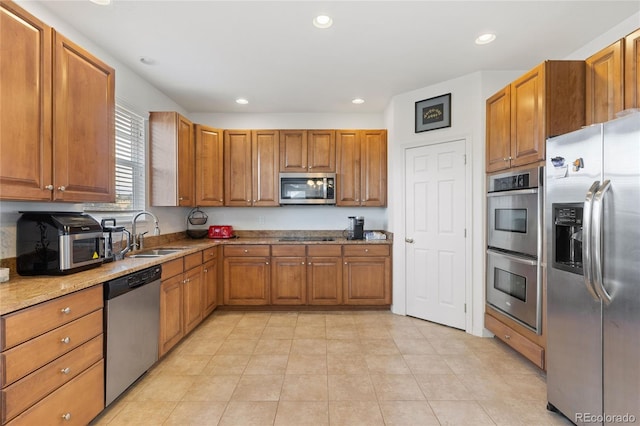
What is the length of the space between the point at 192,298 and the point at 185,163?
5.17 feet

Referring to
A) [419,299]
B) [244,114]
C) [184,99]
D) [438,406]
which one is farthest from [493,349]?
[184,99]

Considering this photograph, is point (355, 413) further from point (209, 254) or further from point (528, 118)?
point (528, 118)

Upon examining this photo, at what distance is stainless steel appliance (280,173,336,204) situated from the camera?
412cm

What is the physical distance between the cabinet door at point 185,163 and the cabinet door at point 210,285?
78cm

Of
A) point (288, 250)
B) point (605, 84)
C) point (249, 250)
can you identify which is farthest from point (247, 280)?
point (605, 84)

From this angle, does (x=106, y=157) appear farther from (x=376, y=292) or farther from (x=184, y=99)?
(x=376, y=292)

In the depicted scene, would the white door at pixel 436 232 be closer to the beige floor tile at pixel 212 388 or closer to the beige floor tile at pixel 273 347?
the beige floor tile at pixel 273 347

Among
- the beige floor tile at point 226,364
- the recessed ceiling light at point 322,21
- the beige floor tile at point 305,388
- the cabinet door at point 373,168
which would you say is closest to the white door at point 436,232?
the cabinet door at point 373,168

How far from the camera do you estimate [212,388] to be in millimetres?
2201

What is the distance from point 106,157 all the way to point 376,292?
124 inches

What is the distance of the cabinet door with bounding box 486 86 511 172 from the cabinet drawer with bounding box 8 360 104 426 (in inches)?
134

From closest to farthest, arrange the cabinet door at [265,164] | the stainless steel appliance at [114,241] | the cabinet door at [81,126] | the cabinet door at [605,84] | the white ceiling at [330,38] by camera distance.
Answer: the cabinet door at [81,126] → the cabinet door at [605,84] → the white ceiling at [330,38] → the stainless steel appliance at [114,241] → the cabinet door at [265,164]

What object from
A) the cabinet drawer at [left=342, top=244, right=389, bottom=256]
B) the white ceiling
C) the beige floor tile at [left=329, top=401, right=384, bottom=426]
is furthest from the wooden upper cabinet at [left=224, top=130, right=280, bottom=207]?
the beige floor tile at [left=329, top=401, right=384, bottom=426]

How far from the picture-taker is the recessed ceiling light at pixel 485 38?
247cm
